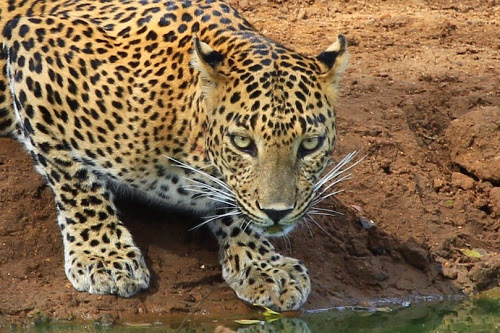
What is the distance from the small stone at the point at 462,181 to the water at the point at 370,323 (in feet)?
4.72

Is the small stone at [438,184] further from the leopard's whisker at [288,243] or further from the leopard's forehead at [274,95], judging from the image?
the leopard's forehead at [274,95]

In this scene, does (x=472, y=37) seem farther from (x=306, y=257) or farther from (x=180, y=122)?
(x=180, y=122)

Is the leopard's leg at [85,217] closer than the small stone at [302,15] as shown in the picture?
Yes

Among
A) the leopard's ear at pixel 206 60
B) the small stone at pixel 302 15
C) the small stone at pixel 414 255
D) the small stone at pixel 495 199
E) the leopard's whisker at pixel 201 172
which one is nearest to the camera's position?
the leopard's ear at pixel 206 60

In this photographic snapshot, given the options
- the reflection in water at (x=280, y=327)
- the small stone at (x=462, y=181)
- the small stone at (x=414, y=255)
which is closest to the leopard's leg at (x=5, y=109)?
the reflection in water at (x=280, y=327)

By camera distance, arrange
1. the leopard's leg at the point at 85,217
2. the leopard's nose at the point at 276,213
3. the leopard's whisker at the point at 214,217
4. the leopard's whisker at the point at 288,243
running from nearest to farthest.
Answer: the leopard's nose at the point at 276,213
the leopard's whisker at the point at 214,217
the leopard's leg at the point at 85,217
the leopard's whisker at the point at 288,243

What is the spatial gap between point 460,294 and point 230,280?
188 cm

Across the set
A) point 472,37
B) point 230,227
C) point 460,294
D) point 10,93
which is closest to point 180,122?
point 230,227

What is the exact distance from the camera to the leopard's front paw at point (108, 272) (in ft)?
30.7

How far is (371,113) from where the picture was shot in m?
11.9

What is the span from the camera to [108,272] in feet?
30.9

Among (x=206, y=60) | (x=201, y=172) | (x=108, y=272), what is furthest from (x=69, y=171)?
(x=206, y=60)

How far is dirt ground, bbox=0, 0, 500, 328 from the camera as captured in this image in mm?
9617

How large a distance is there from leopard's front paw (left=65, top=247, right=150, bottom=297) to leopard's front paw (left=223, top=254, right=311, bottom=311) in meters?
0.68
